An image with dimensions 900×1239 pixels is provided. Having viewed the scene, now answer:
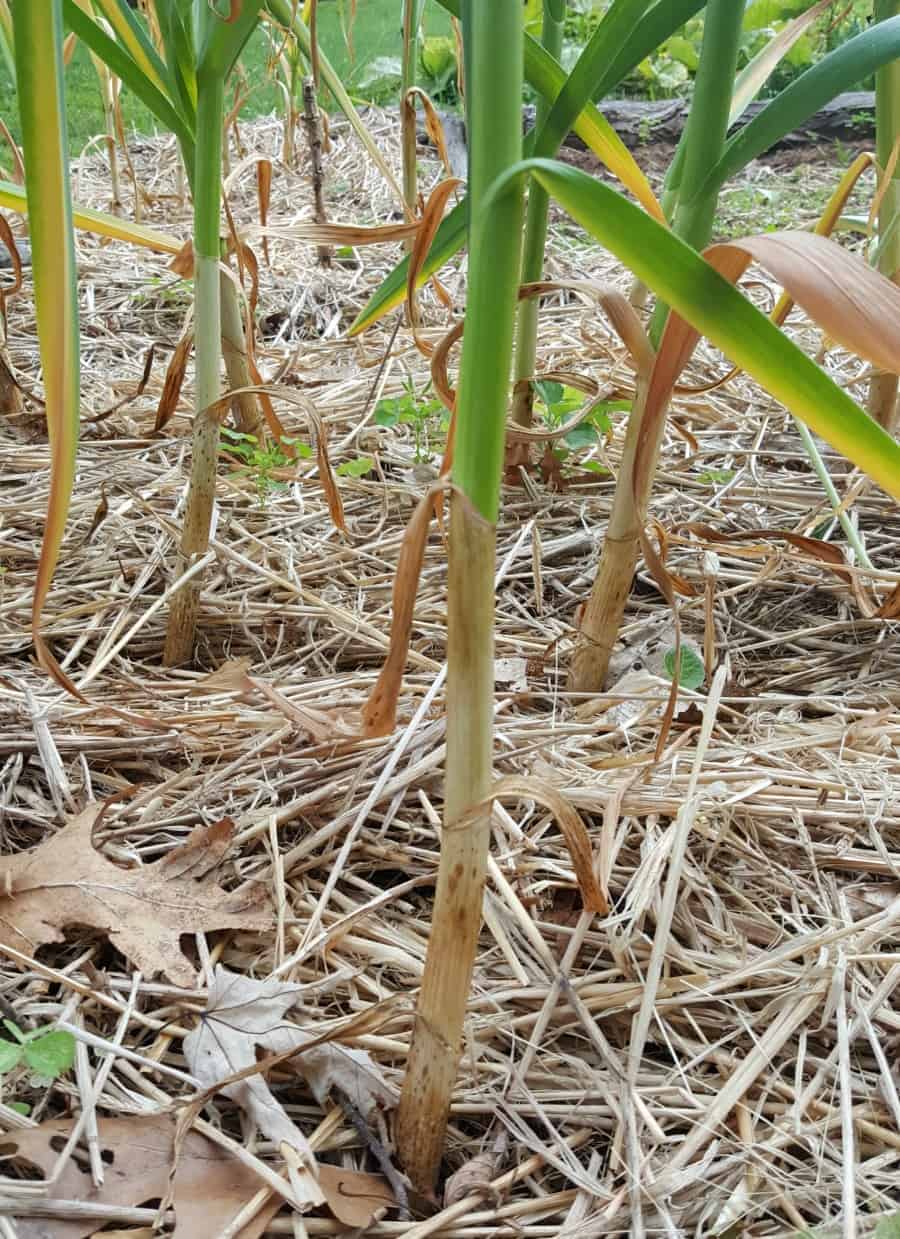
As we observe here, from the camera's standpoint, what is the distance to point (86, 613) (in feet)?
3.69

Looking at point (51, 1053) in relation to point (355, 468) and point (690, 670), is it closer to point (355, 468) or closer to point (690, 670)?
point (690, 670)

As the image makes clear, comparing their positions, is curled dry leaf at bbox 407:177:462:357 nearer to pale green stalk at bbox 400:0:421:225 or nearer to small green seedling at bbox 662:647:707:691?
small green seedling at bbox 662:647:707:691

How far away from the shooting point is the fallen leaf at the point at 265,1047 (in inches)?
24.3

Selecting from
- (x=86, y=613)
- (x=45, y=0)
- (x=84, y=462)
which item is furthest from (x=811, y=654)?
(x=84, y=462)

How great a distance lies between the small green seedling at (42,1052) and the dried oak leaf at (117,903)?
100 millimetres

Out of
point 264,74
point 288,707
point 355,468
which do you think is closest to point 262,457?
point 355,468

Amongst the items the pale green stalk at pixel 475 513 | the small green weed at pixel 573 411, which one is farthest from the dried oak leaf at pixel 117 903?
the small green weed at pixel 573 411

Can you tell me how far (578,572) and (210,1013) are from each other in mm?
682

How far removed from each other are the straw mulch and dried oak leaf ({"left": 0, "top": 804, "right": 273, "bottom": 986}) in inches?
0.6

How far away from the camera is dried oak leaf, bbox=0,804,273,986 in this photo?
2.34ft

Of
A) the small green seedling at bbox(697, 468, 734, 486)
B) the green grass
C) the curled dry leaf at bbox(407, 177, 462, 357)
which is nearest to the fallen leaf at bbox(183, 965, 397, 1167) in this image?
the curled dry leaf at bbox(407, 177, 462, 357)

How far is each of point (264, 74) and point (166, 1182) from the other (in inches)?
178

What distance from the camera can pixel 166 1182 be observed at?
58 cm

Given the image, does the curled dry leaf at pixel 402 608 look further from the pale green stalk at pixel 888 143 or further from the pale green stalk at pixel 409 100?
the pale green stalk at pixel 409 100
